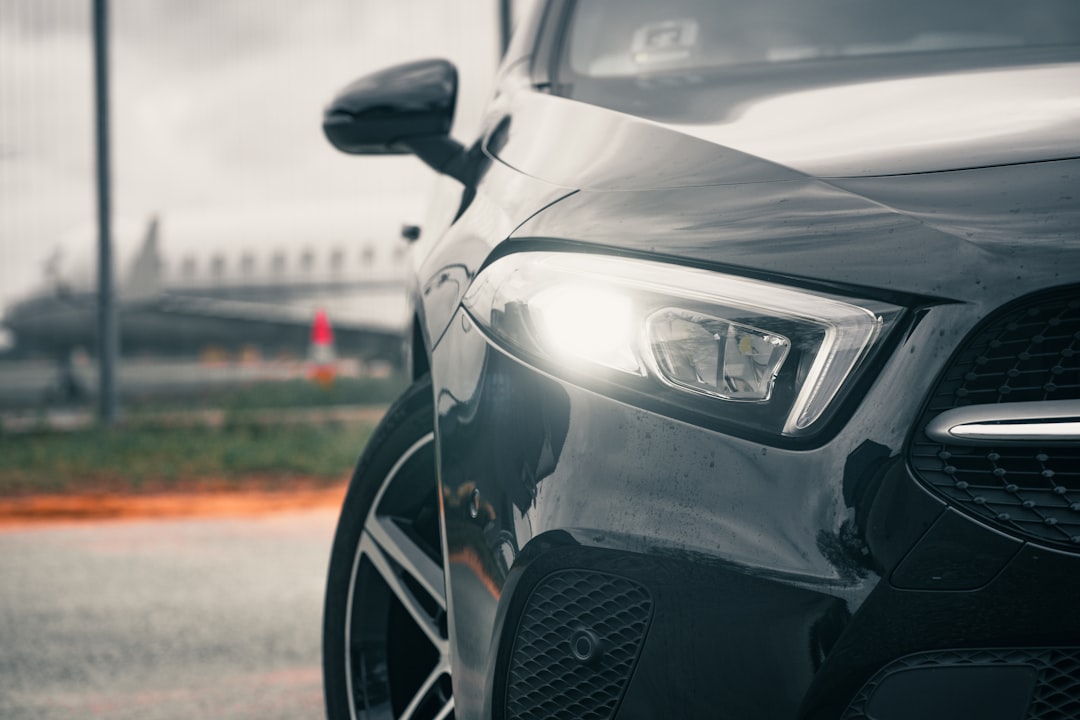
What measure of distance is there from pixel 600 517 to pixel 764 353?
0.25 metres

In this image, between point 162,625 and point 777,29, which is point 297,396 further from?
point 777,29

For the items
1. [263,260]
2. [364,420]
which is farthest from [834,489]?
[263,260]

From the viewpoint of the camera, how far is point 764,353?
4.14 ft

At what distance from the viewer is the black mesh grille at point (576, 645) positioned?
1282 mm

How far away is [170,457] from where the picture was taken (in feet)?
31.2

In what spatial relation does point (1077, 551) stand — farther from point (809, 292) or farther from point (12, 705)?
point (12, 705)

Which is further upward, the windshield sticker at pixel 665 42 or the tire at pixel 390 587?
the windshield sticker at pixel 665 42

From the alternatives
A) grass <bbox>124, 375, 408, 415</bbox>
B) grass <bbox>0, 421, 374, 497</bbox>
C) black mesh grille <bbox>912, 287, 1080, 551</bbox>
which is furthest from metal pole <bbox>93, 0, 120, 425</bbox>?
black mesh grille <bbox>912, 287, 1080, 551</bbox>

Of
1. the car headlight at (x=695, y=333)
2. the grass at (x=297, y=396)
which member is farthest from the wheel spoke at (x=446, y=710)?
the grass at (x=297, y=396)

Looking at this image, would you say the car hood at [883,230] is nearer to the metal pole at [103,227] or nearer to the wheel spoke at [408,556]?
the wheel spoke at [408,556]

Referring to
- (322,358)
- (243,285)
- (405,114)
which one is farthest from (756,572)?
(243,285)

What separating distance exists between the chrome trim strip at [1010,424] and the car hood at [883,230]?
11 cm

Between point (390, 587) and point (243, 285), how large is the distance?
21.6m

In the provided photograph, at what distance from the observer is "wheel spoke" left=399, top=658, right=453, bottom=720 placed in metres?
1.84
